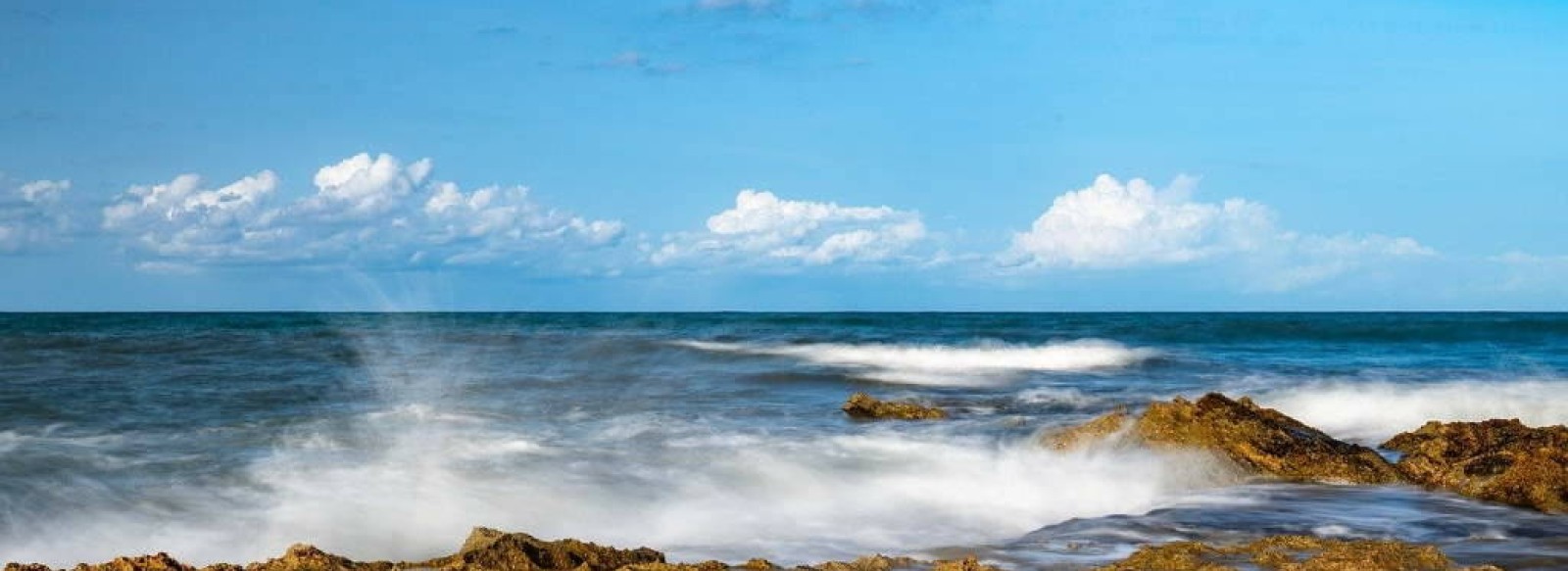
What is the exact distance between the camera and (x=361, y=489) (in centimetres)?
998

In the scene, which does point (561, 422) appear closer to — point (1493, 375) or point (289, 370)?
point (289, 370)

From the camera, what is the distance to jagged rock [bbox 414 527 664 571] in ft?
19.7

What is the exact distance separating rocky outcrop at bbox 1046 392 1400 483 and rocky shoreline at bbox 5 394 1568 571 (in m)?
0.01

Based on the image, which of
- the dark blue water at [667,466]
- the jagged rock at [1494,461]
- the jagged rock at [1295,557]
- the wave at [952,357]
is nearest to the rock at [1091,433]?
the dark blue water at [667,466]

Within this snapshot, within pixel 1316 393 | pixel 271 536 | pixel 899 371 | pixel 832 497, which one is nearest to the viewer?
pixel 271 536

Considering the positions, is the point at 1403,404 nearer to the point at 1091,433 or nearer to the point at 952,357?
the point at 1091,433

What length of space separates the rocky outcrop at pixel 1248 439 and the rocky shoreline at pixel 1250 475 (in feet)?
0.04

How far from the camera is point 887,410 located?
15.3 m

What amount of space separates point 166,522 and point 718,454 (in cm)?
465

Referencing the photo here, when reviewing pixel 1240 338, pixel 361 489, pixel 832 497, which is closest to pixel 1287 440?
pixel 832 497

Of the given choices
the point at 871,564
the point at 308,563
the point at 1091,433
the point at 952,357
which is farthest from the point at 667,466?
the point at 952,357

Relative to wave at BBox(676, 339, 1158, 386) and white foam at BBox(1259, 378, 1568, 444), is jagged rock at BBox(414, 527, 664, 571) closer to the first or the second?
white foam at BBox(1259, 378, 1568, 444)

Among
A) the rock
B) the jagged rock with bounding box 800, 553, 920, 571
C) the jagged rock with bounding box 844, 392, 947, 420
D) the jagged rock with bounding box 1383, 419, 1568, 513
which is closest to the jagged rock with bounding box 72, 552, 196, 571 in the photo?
the jagged rock with bounding box 800, 553, 920, 571

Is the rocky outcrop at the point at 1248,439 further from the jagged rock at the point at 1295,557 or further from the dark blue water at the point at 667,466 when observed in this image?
the jagged rock at the point at 1295,557
